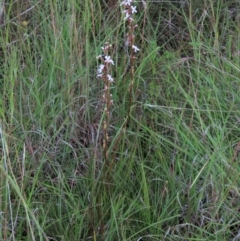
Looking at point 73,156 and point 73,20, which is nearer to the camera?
point 73,156

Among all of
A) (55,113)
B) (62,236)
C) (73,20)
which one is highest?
(73,20)

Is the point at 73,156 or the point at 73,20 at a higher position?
the point at 73,20

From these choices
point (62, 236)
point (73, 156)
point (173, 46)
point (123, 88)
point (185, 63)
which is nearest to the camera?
point (62, 236)

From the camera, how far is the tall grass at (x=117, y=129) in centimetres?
184

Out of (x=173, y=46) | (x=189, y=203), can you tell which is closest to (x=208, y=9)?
(x=173, y=46)

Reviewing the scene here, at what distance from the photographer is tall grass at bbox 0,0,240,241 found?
184 cm

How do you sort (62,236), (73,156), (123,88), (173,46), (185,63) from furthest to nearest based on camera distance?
(173,46) → (185,63) → (123,88) → (73,156) → (62,236)

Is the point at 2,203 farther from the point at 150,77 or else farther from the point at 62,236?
the point at 150,77

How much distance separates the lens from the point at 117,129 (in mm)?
2090

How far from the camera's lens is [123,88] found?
225 cm

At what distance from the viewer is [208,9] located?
266cm

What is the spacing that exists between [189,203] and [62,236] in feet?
1.23

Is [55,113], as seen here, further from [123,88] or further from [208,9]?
[208,9]

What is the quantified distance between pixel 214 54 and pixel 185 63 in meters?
0.11
